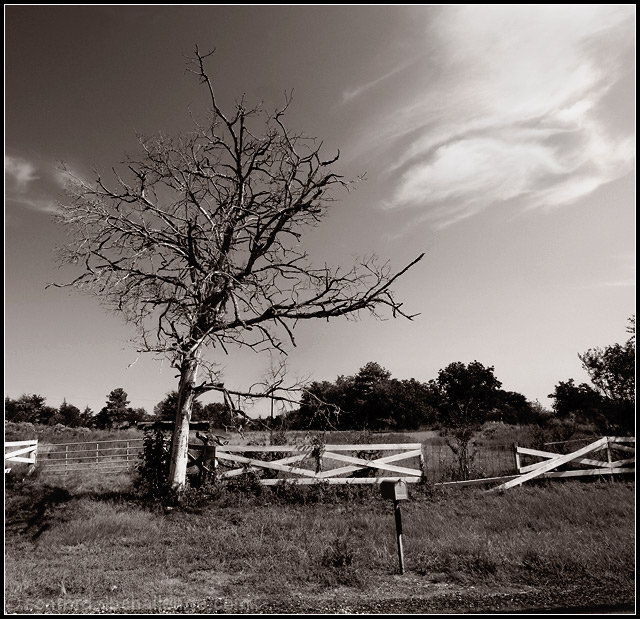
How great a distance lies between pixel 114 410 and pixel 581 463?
8787 centimetres

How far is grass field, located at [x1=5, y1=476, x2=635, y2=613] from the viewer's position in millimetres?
6297

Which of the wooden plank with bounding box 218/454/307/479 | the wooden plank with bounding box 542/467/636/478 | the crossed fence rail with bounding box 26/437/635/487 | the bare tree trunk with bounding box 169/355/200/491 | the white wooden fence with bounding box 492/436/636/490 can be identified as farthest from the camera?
the wooden plank with bounding box 542/467/636/478

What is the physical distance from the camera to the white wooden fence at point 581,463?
569 inches

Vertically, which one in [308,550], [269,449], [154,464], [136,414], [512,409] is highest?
[136,414]

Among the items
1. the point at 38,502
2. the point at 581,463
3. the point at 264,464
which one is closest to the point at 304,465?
the point at 264,464

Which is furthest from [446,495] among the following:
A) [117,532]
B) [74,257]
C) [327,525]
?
[74,257]

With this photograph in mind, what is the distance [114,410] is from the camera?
8619 centimetres

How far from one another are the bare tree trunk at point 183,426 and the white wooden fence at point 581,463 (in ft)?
31.6

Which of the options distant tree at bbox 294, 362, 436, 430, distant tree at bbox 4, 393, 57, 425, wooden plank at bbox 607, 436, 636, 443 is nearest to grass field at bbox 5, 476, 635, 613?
wooden plank at bbox 607, 436, 636, 443

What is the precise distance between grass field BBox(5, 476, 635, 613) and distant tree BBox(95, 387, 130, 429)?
8049 centimetres

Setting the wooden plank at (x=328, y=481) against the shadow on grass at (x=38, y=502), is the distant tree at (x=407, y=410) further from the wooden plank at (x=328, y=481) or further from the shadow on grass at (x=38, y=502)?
the shadow on grass at (x=38, y=502)

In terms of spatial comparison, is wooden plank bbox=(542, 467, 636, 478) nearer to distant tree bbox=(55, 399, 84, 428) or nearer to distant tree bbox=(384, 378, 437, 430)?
distant tree bbox=(384, 378, 437, 430)

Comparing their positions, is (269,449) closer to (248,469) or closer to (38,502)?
(248,469)


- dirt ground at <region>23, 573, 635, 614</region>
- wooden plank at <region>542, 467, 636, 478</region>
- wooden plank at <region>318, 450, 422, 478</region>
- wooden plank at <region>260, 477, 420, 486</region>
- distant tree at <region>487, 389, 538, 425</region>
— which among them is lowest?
dirt ground at <region>23, 573, 635, 614</region>
